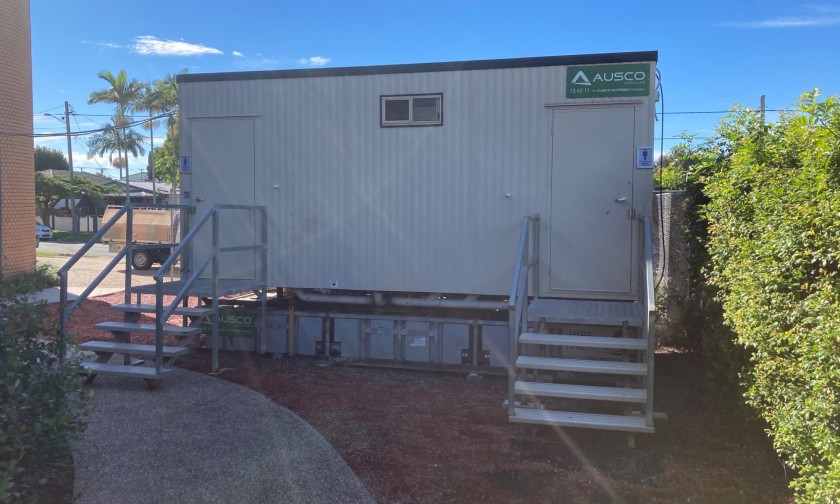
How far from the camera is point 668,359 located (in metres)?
7.82

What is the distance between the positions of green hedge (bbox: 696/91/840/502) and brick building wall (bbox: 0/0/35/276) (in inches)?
552

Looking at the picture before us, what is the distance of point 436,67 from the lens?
751 cm

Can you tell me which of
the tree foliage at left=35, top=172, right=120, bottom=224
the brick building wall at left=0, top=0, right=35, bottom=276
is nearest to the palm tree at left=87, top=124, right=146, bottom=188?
the tree foliage at left=35, top=172, right=120, bottom=224

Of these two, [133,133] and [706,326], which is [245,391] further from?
[133,133]

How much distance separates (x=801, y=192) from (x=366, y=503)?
3.10 metres

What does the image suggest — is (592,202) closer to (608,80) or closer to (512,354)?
(608,80)

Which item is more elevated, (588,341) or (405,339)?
(588,341)

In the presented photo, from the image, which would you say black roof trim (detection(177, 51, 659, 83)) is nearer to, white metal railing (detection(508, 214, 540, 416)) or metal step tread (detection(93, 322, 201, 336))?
white metal railing (detection(508, 214, 540, 416))

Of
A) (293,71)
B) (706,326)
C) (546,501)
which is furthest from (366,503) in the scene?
(293,71)

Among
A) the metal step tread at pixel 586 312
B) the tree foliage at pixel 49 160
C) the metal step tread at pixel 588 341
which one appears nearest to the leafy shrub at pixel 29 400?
the metal step tread at pixel 588 341

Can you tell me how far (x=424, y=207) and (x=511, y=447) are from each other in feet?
10.8

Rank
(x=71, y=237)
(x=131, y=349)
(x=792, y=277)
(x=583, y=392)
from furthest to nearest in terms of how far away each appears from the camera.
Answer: (x=71, y=237), (x=131, y=349), (x=583, y=392), (x=792, y=277)

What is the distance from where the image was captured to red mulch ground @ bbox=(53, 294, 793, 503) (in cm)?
434

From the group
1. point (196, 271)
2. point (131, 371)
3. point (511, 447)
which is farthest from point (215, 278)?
point (511, 447)
